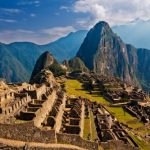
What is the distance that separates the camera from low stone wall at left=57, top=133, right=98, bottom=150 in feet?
117

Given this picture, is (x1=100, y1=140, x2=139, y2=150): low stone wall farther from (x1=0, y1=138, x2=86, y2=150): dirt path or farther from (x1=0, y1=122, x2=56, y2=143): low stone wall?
(x1=0, y1=122, x2=56, y2=143): low stone wall

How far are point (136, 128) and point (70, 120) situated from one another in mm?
25108

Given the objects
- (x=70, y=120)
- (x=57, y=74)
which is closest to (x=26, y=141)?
(x=70, y=120)

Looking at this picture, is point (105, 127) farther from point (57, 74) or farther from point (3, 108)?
point (57, 74)

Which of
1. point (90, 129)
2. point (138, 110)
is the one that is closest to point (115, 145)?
point (90, 129)

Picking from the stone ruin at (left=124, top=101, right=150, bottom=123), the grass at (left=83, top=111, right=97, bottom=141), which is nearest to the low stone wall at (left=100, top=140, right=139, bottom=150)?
the grass at (left=83, top=111, right=97, bottom=141)

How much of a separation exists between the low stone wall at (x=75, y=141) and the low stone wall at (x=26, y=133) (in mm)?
1529

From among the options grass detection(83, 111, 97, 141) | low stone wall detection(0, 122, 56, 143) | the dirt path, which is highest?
low stone wall detection(0, 122, 56, 143)

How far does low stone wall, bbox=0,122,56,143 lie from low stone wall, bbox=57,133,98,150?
1529 mm

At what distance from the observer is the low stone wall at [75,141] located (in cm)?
3581

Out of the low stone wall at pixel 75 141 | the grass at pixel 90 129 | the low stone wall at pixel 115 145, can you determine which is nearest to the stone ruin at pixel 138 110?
the grass at pixel 90 129

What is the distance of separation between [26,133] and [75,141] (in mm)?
5752

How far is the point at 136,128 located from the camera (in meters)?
69.2

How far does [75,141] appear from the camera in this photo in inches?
1431
